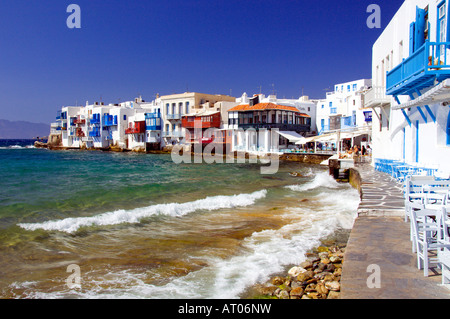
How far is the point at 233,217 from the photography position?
12.1m

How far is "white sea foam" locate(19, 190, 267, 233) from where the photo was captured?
11102mm

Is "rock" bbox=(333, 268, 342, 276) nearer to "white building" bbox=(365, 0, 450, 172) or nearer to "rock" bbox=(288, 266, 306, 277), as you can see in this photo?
"rock" bbox=(288, 266, 306, 277)

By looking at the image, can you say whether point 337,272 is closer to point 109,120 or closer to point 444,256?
point 444,256

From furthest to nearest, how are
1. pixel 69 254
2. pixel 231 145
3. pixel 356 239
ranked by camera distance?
pixel 231 145
pixel 69 254
pixel 356 239

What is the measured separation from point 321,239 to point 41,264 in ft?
22.2

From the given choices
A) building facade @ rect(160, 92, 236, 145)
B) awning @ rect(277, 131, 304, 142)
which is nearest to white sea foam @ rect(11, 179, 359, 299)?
awning @ rect(277, 131, 304, 142)

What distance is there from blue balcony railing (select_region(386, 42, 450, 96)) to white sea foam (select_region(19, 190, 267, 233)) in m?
7.79

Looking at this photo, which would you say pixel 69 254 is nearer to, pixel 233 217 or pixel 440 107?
pixel 233 217

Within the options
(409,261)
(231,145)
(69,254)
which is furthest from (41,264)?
(231,145)

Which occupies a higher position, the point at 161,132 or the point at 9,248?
the point at 161,132

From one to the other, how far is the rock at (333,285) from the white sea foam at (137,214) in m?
8.10

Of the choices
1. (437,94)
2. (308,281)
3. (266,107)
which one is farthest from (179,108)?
(308,281)

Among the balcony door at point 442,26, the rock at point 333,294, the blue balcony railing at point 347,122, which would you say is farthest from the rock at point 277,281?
the blue balcony railing at point 347,122

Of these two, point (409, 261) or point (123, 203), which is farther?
point (123, 203)
